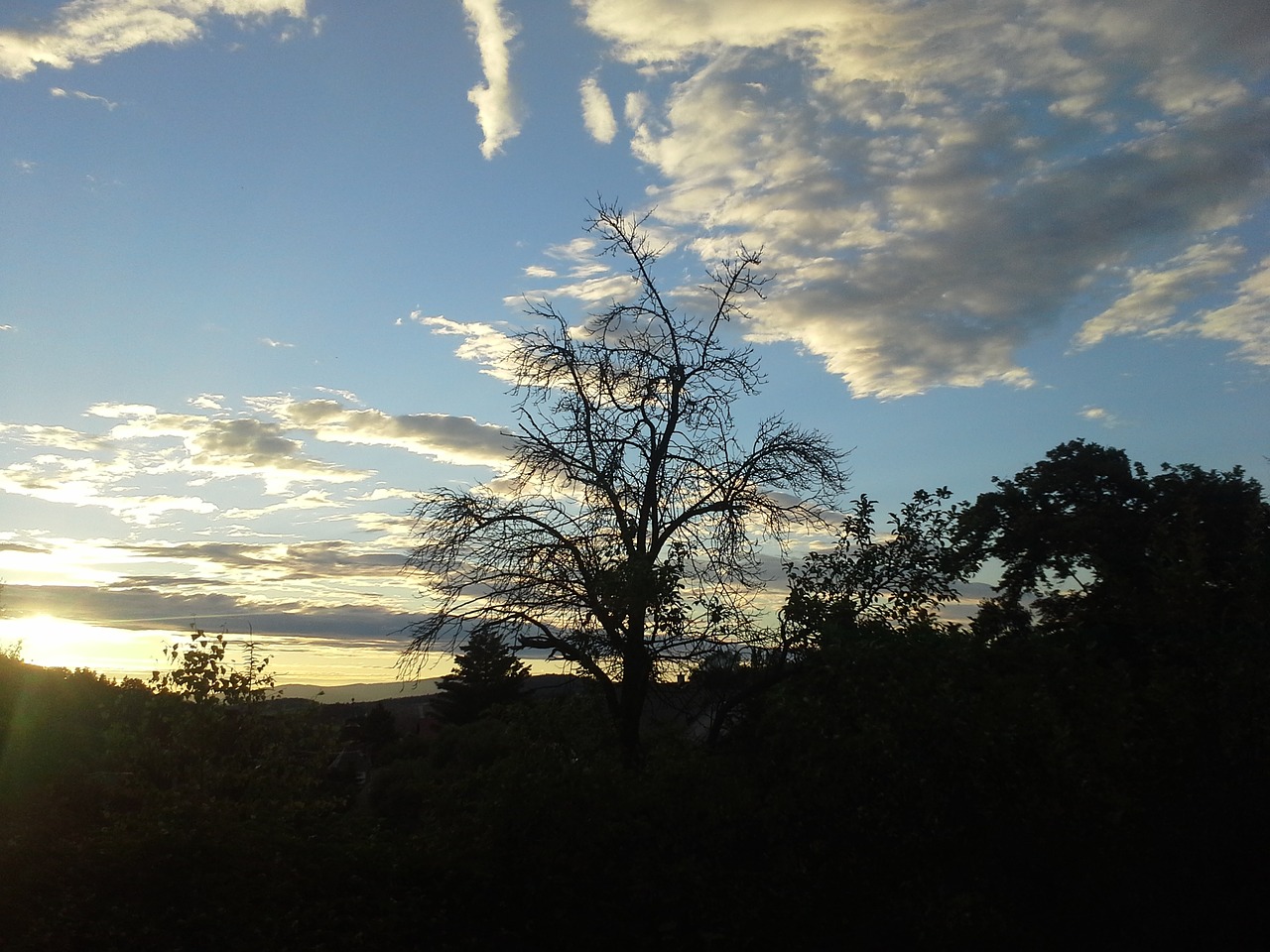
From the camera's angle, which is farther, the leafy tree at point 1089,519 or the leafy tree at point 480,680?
the leafy tree at point 1089,519

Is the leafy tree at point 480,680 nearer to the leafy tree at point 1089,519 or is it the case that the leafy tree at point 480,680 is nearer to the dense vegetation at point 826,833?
the dense vegetation at point 826,833

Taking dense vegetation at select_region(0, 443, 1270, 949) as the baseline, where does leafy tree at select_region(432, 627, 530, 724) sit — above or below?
above

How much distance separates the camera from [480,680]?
22.2m

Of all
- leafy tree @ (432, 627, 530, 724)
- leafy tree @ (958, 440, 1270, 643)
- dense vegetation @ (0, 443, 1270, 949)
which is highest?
leafy tree @ (958, 440, 1270, 643)

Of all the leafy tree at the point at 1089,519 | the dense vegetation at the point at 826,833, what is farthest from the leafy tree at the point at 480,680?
the leafy tree at the point at 1089,519

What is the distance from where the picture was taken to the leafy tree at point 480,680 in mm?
11930

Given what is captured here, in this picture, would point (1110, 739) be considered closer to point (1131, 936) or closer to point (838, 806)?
point (1131, 936)

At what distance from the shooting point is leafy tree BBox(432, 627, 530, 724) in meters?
11.9

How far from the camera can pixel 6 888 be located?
280 inches

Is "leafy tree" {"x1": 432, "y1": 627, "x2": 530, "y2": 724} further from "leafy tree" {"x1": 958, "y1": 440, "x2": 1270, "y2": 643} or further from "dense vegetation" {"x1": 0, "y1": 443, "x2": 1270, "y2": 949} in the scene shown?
"leafy tree" {"x1": 958, "y1": 440, "x2": 1270, "y2": 643}

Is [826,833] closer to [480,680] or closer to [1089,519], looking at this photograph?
[480,680]

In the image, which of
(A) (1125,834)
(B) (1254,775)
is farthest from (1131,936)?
(B) (1254,775)

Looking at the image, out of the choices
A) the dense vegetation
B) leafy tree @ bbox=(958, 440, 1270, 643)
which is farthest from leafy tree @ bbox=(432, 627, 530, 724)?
leafy tree @ bbox=(958, 440, 1270, 643)

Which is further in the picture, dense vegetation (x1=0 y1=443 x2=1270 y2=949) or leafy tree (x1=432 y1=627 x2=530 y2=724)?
leafy tree (x1=432 y1=627 x2=530 y2=724)
